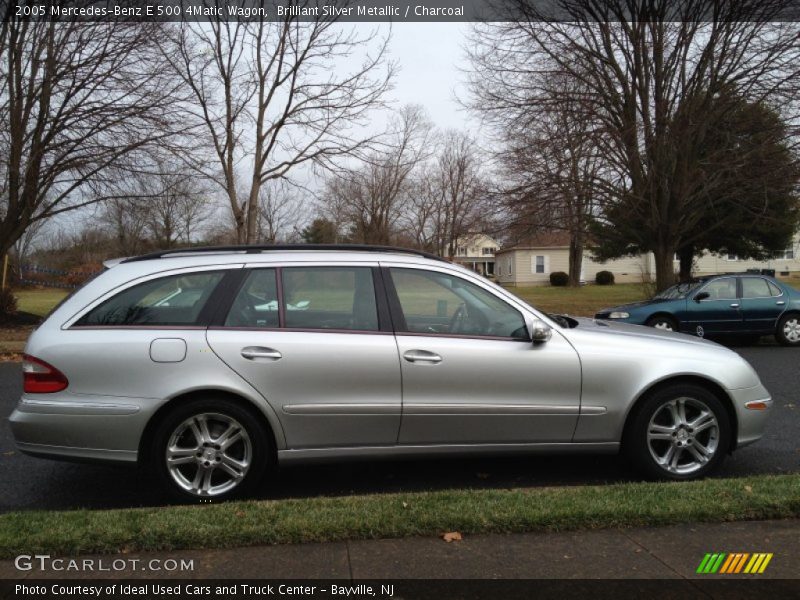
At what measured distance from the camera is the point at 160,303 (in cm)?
438

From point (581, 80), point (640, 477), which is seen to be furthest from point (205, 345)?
point (581, 80)

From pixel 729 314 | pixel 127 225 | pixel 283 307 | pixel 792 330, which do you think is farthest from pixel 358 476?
pixel 127 225

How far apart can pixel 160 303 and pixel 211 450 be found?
1019 millimetres

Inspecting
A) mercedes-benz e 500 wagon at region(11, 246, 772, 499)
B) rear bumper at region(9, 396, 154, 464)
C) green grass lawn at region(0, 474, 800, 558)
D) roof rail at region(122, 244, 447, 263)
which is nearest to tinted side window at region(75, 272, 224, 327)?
mercedes-benz e 500 wagon at region(11, 246, 772, 499)

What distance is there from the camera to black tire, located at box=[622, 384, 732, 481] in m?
4.51

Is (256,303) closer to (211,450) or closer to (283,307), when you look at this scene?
(283,307)

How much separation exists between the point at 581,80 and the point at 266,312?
14.9m

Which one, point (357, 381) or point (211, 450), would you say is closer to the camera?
point (211, 450)

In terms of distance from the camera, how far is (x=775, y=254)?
1211 inches

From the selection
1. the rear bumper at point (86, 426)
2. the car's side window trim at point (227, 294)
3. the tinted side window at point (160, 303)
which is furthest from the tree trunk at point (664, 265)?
the rear bumper at point (86, 426)

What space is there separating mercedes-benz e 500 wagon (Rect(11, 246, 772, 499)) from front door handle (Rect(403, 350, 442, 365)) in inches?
0.5

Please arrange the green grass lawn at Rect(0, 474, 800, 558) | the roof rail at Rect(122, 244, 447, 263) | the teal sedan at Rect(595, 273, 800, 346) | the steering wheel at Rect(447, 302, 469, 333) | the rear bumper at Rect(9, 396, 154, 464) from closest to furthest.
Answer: the green grass lawn at Rect(0, 474, 800, 558), the rear bumper at Rect(9, 396, 154, 464), the steering wheel at Rect(447, 302, 469, 333), the roof rail at Rect(122, 244, 447, 263), the teal sedan at Rect(595, 273, 800, 346)

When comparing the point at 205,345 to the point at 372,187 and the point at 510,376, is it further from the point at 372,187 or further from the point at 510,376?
the point at 372,187

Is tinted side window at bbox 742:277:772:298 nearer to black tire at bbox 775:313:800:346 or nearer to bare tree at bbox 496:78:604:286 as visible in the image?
black tire at bbox 775:313:800:346
